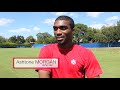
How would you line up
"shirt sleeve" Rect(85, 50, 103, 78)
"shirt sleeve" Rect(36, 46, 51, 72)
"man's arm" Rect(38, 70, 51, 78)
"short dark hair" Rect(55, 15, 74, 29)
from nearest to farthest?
1. "shirt sleeve" Rect(85, 50, 103, 78)
2. "shirt sleeve" Rect(36, 46, 51, 72)
3. "man's arm" Rect(38, 70, 51, 78)
4. "short dark hair" Rect(55, 15, 74, 29)

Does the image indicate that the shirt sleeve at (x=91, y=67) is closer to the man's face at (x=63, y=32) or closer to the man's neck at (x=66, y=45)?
the man's neck at (x=66, y=45)

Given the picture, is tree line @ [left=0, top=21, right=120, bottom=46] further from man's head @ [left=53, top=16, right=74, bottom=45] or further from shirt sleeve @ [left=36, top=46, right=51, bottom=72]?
shirt sleeve @ [left=36, top=46, right=51, bottom=72]

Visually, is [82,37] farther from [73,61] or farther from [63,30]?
[73,61]

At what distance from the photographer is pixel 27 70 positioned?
3576 millimetres

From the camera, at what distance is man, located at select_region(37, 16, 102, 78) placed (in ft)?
10.2

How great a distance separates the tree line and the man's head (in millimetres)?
94

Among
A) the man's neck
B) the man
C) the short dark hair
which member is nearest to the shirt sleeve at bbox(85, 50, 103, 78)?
the man

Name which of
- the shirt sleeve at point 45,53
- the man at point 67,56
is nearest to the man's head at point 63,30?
the man at point 67,56

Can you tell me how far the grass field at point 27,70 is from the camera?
359cm

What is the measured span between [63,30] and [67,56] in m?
0.35
